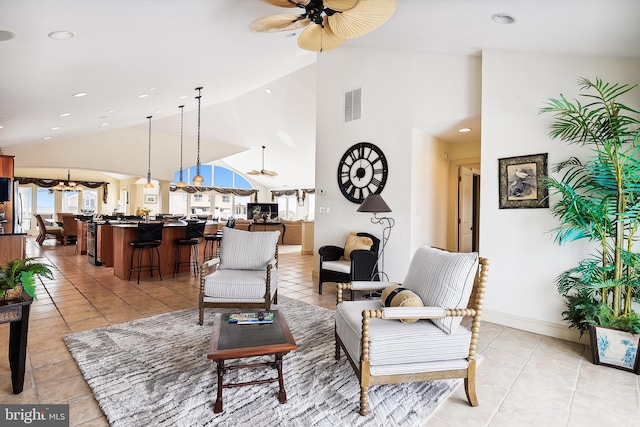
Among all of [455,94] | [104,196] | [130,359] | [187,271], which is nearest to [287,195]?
[104,196]

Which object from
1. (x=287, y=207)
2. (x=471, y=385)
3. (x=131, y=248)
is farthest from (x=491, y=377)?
(x=287, y=207)

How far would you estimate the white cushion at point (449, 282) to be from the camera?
6.94 feet

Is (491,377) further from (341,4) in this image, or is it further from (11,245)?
(11,245)

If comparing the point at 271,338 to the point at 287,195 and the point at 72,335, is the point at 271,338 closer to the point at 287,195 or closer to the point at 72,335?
the point at 72,335

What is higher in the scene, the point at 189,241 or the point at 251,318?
the point at 189,241

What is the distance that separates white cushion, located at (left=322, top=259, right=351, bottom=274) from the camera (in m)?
4.55

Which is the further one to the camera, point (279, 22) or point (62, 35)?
point (62, 35)

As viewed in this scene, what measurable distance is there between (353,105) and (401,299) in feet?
12.9

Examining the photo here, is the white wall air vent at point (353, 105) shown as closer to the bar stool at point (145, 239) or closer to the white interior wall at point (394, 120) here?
the white interior wall at point (394, 120)

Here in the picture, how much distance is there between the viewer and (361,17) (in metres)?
2.59

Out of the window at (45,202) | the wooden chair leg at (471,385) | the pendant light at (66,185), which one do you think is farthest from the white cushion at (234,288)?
the window at (45,202)

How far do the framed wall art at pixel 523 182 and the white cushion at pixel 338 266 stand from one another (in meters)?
1.99

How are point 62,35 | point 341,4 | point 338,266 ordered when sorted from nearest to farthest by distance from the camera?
1. point 341,4
2. point 62,35
3. point 338,266

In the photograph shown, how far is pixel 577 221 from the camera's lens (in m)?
2.91
